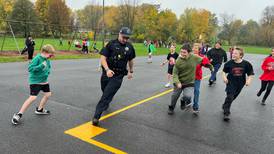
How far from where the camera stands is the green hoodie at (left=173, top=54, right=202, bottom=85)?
16.4ft

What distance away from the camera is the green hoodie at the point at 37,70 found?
4293mm

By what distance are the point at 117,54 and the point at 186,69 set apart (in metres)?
1.64

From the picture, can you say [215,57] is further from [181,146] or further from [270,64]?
[181,146]

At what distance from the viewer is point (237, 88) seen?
17.0 feet

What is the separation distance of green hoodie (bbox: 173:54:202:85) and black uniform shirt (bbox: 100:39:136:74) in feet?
3.89

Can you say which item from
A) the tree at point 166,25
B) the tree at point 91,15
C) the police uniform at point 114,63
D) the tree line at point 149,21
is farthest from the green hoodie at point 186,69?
the tree at point 91,15

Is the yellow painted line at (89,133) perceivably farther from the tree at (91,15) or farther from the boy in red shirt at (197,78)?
the tree at (91,15)

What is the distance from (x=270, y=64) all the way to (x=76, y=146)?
592 cm

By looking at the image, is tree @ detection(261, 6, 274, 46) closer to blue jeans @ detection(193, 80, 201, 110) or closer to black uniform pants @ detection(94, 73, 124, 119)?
blue jeans @ detection(193, 80, 201, 110)

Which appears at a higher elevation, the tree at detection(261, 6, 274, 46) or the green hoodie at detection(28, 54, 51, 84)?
the tree at detection(261, 6, 274, 46)

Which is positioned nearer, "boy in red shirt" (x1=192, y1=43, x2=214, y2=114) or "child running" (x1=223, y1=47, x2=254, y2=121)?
"child running" (x1=223, y1=47, x2=254, y2=121)

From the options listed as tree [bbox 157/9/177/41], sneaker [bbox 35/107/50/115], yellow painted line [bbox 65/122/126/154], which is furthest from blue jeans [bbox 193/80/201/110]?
tree [bbox 157/9/177/41]

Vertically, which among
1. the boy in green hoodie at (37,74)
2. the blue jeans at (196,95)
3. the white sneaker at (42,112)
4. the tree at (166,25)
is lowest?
the white sneaker at (42,112)

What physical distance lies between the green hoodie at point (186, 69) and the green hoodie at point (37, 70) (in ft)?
8.60
